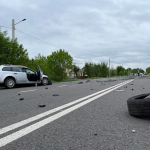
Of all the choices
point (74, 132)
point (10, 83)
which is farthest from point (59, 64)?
point (74, 132)

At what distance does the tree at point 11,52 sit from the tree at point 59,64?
10431 millimetres

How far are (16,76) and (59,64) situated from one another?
1569cm

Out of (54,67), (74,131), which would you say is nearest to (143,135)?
(74,131)

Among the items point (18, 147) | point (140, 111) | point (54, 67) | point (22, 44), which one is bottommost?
point (18, 147)

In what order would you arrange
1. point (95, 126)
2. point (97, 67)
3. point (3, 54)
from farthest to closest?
point (97, 67) → point (3, 54) → point (95, 126)

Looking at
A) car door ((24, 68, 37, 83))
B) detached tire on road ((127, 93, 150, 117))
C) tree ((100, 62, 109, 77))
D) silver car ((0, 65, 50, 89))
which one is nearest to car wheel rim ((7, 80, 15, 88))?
silver car ((0, 65, 50, 89))

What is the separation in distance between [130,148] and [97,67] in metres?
74.1

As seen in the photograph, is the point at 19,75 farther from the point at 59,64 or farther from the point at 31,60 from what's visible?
the point at 59,64

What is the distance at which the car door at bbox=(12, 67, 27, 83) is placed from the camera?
1323cm

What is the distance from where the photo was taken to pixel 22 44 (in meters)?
17.8

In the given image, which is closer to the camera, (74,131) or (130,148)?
(130,148)

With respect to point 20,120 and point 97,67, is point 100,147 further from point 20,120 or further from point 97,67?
point 97,67

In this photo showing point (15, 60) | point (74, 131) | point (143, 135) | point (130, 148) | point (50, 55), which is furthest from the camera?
point (50, 55)

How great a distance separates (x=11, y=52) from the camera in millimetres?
16859
